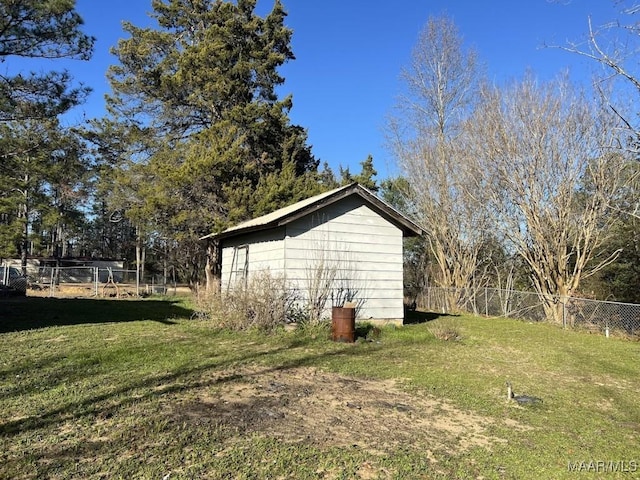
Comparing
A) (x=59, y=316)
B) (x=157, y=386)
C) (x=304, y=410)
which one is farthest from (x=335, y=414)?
(x=59, y=316)

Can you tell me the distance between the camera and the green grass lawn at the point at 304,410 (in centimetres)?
372

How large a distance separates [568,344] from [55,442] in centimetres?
1095

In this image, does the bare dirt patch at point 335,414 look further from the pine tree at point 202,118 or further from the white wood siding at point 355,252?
the pine tree at point 202,118

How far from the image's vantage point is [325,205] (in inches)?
464

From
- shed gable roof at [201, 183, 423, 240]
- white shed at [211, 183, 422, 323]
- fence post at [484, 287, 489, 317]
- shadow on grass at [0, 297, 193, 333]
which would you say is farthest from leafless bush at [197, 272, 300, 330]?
fence post at [484, 287, 489, 317]

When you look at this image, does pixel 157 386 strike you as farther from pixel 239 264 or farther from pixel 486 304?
pixel 486 304

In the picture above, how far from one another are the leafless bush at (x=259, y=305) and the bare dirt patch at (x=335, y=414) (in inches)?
159

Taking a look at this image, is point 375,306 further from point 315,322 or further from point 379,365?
point 379,365

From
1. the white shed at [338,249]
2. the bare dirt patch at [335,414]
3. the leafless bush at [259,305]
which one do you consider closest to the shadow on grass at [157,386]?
the bare dirt patch at [335,414]

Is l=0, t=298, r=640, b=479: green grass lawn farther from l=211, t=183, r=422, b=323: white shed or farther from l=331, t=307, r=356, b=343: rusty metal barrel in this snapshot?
l=211, t=183, r=422, b=323: white shed

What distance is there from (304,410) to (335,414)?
36cm

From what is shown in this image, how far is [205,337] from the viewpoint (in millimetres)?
10016

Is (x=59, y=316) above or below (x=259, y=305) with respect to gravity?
below

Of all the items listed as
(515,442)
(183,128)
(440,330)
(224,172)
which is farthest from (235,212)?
(515,442)
